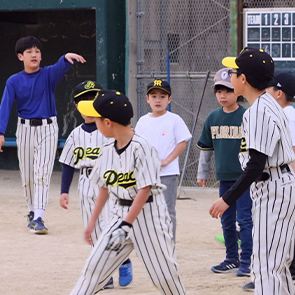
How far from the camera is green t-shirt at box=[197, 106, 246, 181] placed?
651cm

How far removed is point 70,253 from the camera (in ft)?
24.6

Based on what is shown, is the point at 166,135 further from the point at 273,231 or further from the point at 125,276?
the point at 273,231

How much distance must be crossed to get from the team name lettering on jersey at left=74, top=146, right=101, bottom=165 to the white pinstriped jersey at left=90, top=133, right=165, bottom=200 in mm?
1205

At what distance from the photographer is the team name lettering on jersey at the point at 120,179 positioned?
15.5 ft

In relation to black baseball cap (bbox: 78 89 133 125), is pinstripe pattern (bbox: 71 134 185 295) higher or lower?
lower

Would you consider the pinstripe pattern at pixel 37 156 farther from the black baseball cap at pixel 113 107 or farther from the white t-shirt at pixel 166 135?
the black baseball cap at pixel 113 107

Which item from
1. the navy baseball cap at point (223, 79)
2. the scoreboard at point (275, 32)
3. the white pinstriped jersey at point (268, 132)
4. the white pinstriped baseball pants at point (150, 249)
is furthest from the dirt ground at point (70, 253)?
the scoreboard at point (275, 32)

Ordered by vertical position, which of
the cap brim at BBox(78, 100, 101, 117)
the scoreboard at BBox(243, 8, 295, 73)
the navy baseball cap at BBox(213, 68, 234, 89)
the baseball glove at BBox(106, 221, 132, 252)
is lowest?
the baseball glove at BBox(106, 221, 132, 252)

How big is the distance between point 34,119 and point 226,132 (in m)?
2.92

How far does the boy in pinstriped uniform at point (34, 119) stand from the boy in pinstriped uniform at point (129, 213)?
4069 mm

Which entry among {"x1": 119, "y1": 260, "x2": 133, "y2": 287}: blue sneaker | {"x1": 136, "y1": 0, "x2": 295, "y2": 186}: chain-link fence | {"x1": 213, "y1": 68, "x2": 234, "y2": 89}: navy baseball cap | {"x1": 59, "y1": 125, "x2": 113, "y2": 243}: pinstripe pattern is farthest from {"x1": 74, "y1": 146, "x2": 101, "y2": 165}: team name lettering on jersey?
{"x1": 136, "y1": 0, "x2": 295, "y2": 186}: chain-link fence

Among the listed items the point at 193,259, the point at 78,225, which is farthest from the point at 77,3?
the point at 193,259

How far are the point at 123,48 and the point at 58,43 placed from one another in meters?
1.99

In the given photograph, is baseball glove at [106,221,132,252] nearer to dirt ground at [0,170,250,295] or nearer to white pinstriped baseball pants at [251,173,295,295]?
white pinstriped baseball pants at [251,173,295,295]
